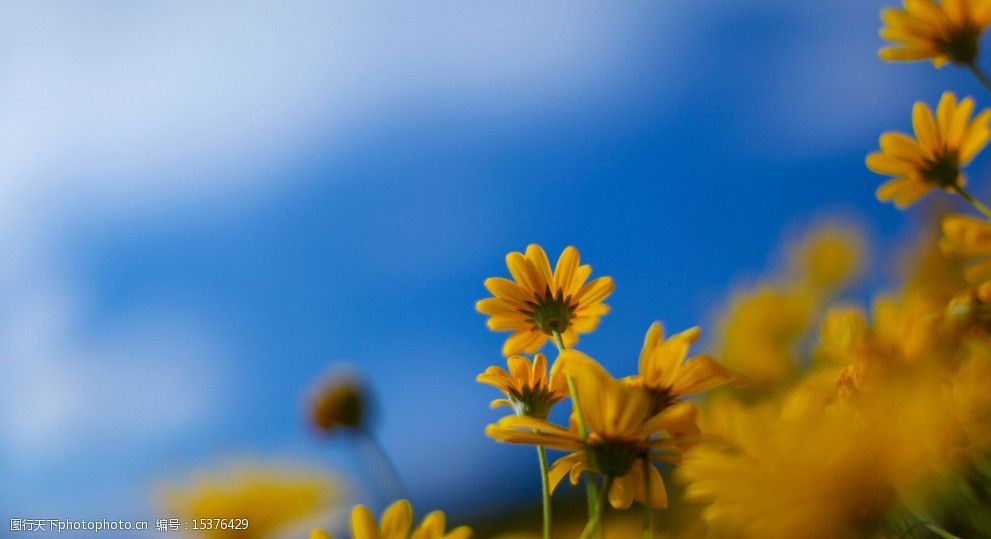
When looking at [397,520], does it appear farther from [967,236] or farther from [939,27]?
[939,27]

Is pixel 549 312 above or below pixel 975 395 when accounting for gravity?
above

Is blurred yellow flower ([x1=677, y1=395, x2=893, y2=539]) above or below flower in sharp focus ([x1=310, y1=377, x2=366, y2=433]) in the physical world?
below

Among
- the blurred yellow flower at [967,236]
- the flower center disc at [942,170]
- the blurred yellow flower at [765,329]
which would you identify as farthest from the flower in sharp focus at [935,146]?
the blurred yellow flower at [765,329]

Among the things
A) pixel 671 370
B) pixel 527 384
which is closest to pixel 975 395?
pixel 671 370

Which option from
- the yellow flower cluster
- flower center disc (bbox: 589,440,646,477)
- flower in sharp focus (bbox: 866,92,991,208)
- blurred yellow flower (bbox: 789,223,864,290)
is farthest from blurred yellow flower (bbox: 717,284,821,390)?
flower center disc (bbox: 589,440,646,477)

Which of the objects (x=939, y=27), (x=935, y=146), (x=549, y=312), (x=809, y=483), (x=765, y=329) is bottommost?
(x=809, y=483)

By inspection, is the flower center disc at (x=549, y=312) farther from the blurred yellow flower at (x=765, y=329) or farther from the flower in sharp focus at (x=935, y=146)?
the blurred yellow flower at (x=765, y=329)

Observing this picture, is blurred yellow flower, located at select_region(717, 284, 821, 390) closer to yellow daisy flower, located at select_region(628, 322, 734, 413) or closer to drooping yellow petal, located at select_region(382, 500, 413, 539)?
yellow daisy flower, located at select_region(628, 322, 734, 413)
